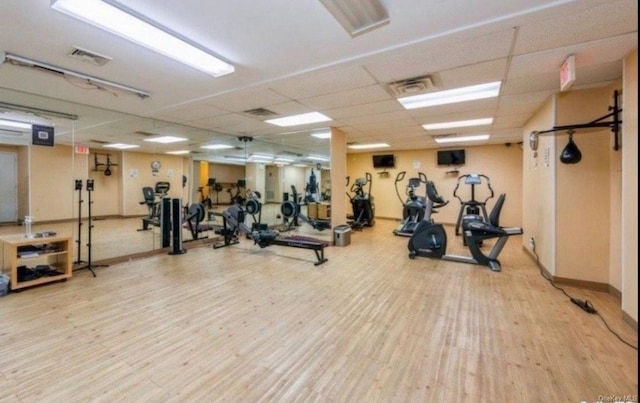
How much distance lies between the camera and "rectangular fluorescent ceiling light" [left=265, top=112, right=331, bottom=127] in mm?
5098

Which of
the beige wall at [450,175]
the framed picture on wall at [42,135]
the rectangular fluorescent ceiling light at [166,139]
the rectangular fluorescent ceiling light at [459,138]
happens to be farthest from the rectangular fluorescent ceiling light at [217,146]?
the rectangular fluorescent ceiling light at [459,138]

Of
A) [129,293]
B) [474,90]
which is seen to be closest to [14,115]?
[129,293]

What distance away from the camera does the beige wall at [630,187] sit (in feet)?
8.18

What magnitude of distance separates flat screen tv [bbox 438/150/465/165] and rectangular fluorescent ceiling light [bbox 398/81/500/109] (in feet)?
16.4

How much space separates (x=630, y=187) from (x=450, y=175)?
6.69m

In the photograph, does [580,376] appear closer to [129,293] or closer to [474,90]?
[474,90]

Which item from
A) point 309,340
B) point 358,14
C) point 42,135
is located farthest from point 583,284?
point 42,135

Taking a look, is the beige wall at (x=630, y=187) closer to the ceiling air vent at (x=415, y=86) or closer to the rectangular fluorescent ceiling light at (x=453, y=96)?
the rectangular fluorescent ceiling light at (x=453, y=96)

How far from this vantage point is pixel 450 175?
9047mm

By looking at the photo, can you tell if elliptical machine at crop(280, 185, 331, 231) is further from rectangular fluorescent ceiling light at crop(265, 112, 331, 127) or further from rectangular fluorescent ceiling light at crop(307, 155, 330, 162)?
rectangular fluorescent ceiling light at crop(265, 112, 331, 127)

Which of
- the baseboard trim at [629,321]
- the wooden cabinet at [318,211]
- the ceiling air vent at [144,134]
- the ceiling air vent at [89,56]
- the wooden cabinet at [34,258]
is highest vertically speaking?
the ceiling air vent at [144,134]

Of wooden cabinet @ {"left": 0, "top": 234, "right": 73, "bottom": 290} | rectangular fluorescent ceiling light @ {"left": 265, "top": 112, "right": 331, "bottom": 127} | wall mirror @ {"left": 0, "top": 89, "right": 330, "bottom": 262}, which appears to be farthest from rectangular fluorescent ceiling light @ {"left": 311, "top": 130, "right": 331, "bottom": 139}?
wooden cabinet @ {"left": 0, "top": 234, "right": 73, "bottom": 290}

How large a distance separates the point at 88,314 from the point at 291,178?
602 cm

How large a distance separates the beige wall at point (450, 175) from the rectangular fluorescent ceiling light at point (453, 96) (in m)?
2.69
